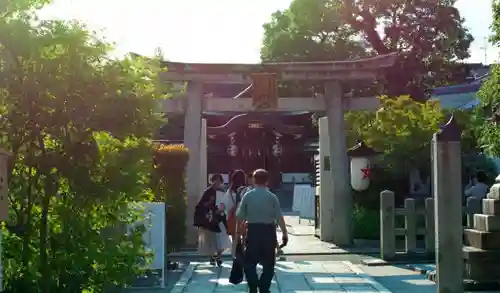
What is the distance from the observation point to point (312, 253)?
1583cm

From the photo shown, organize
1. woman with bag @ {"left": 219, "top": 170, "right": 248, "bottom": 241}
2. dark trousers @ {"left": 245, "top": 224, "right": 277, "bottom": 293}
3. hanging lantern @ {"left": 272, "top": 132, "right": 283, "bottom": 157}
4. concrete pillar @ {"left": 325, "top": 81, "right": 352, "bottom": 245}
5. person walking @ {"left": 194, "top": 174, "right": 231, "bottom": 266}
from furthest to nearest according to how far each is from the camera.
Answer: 1. hanging lantern @ {"left": 272, "top": 132, "right": 283, "bottom": 157}
2. concrete pillar @ {"left": 325, "top": 81, "right": 352, "bottom": 245}
3. person walking @ {"left": 194, "top": 174, "right": 231, "bottom": 266}
4. woman with bag @ {"left": 219, "top": 170, "right": 248, "bottom": 241}
5. dark trousers @ {"left": 245, "top": 224, "right": 277, "bottom": 293}

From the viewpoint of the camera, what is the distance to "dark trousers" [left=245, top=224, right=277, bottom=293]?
8734 mm

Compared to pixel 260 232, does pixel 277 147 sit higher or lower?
higher

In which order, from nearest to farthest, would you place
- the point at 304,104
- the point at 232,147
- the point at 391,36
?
the point at 304,104 → the point at 391,36 → the point at 232,147

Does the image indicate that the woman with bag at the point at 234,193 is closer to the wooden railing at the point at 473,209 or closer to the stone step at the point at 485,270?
the wooden railing at the point at 473,209

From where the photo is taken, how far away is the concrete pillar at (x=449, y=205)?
26.9 ft

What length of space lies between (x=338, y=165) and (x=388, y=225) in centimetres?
440

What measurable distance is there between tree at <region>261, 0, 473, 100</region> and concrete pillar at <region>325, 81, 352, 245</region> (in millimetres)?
15572

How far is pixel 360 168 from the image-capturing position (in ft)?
55.6

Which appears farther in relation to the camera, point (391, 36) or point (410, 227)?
point (391, 36)

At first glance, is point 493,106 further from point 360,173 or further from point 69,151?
point 69,151

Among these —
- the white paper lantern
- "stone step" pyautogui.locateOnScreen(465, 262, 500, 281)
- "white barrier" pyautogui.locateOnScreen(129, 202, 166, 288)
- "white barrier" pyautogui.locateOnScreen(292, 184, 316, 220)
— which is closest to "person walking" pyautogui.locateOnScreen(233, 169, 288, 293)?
"white barrier" pyautogui.locateOnScreen(129, 202, 166, 288)

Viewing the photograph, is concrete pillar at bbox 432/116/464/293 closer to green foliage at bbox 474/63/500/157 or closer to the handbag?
the handbag

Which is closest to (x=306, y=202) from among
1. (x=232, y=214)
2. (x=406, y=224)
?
(x=406, y=224)
